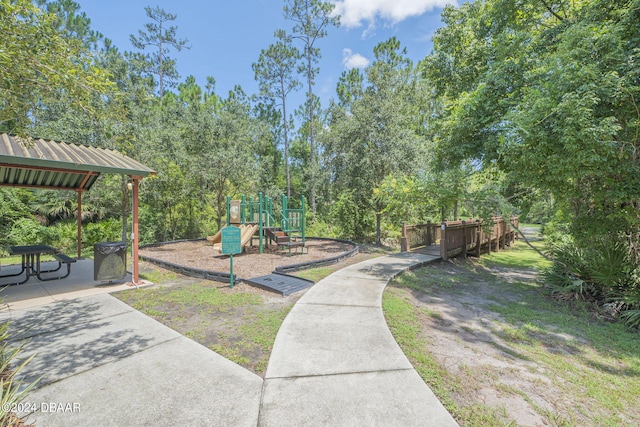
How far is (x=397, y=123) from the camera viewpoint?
10867mm

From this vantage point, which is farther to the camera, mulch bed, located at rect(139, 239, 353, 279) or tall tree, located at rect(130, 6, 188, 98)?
tall tree, located at rect(130, 6, 188, 98)

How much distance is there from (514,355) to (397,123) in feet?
30.3

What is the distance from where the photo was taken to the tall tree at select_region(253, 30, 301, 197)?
741 inches

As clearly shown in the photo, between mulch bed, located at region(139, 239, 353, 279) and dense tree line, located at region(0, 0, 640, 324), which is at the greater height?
dense tree line, located at region(0, 0, 640, 324)

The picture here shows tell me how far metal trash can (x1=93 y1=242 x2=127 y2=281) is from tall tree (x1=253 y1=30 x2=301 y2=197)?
1713 centimetres

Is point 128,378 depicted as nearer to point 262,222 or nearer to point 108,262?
point 108,262

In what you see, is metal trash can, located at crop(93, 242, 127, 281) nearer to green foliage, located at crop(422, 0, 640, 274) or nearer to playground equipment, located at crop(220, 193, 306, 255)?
playground equipment, located at crop(220, 193, 306, 255)

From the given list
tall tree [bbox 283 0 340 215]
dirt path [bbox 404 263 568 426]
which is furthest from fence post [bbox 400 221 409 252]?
tall tree [bbox 283 0 340 215]

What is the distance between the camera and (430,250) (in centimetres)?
1050

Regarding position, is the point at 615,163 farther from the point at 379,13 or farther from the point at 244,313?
the point at 379,13

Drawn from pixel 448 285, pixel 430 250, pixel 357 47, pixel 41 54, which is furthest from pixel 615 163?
pixel 357 47

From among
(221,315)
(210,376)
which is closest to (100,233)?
(221,315)

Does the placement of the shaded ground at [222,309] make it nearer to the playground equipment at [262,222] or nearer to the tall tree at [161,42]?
the playground equipment at [262,222]

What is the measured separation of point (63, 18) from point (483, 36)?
21.8 metres
